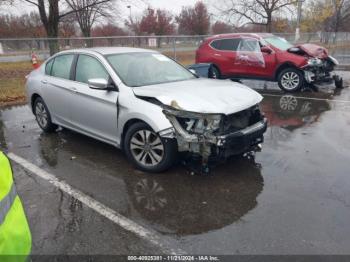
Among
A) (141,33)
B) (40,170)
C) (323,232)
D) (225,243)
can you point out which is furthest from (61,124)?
(141,33)

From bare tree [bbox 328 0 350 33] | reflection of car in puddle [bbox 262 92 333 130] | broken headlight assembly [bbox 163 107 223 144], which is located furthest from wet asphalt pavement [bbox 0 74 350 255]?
bare tree [bbox 328 0 350 33]

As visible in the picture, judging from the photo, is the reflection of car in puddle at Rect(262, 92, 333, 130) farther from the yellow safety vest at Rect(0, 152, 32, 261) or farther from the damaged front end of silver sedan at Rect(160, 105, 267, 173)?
the yellow safety vest at Rect(0, 152, 32, 261)

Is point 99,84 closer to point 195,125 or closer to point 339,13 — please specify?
point 195,125

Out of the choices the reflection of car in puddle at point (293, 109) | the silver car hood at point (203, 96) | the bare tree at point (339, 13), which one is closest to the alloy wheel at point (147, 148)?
the silver car hood at point (203, 96)

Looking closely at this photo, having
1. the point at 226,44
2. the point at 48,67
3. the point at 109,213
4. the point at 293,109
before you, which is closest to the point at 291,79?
the point at 293,109

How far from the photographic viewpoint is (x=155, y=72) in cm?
542

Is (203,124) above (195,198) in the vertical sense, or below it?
above

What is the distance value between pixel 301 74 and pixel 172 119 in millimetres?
7274

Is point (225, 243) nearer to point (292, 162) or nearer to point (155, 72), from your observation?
point (292, 162)

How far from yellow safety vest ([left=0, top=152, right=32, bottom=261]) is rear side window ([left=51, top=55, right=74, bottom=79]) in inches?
→ 176

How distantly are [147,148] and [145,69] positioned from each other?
1.44 m

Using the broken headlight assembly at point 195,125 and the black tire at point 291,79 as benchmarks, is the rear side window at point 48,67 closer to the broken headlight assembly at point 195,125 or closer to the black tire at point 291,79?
the broken headlight assembly at point 195,125

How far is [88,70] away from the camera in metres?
5.47

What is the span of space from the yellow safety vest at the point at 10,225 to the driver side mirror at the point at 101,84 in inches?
128
